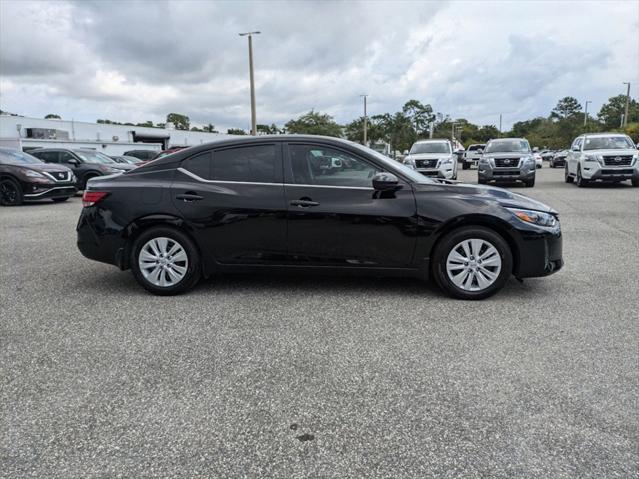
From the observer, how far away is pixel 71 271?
594cm

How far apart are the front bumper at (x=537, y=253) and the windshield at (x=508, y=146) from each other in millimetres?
13959

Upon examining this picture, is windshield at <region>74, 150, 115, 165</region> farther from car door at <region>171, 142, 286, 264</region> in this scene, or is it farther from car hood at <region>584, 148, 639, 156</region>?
car hood at <region>584, 148, 639, 156</region>

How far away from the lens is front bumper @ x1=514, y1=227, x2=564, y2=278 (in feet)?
15.0

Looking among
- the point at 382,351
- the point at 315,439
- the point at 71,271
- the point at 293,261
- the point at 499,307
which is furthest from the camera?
the point at 71,271

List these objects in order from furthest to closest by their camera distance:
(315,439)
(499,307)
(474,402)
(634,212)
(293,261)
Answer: (634,212) < (293,261) < (499,307) < (474,402) < (315,439)

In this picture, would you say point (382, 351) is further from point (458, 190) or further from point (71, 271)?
point (71, 271)

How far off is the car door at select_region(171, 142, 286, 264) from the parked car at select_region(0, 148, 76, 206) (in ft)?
33.5

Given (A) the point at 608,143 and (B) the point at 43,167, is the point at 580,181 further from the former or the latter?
(B) the point at 43,167

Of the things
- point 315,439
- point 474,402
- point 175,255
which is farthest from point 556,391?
point 175,255

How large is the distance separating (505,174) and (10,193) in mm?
15020

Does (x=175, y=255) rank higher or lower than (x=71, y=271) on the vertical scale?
higher

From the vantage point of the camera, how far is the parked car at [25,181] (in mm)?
13047

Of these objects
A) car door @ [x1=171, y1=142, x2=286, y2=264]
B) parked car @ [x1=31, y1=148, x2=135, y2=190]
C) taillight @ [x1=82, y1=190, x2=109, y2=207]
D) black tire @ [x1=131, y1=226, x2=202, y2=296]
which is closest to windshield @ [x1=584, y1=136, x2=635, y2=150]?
car door @ [x1=171, y1=142, x2=286, y2=264]

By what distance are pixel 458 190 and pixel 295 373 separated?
250 cm
